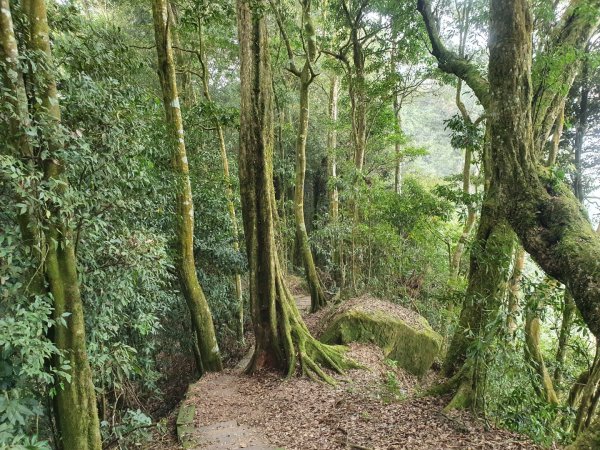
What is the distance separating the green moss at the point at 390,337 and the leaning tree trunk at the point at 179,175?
3055 mm

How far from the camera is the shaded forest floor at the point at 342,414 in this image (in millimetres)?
4082

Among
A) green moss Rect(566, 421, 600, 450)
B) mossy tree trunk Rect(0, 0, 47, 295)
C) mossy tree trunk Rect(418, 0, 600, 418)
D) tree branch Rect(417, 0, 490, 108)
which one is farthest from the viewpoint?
tree branch Rect(417, 0, 490, 108)

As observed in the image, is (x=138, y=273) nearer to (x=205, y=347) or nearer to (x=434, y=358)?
(x=205, y=347)

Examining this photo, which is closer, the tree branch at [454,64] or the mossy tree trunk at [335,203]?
the tree branch at [454,64]

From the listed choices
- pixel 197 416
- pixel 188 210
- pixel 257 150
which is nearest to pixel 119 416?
pixel 197 416

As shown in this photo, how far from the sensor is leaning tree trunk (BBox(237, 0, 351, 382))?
6.84 meters

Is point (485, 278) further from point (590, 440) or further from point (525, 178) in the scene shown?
point (590, 440)

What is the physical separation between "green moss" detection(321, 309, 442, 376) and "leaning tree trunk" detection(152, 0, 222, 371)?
3.06 meters

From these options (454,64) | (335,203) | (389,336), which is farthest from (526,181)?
(335,203)

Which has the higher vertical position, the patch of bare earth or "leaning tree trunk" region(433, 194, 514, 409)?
"leaning tree trunk" region(433, 194, 514, 409)

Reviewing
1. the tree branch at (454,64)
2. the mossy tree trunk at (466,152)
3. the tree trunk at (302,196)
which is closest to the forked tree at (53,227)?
the tree branch at (454,64)

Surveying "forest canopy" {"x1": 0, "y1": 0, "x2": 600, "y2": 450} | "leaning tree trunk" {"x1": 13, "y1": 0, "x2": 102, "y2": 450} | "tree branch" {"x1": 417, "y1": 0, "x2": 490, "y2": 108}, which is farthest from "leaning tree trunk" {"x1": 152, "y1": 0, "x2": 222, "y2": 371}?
"tree branch" {"x1": 417, "y1": 0, "x2": 490, "y2": 108}

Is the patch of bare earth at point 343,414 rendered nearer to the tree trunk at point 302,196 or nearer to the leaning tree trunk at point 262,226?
the leaning tree trunk at point 262,226

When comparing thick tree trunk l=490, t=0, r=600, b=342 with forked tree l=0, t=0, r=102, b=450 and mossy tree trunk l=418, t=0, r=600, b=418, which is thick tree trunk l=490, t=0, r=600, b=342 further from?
forked tree l=0, t=0, r=102, b=450
